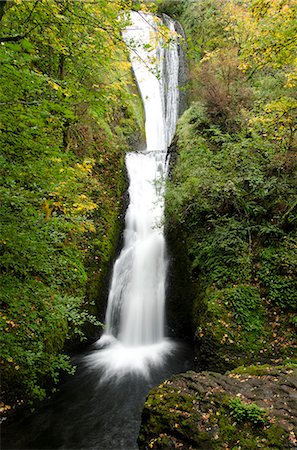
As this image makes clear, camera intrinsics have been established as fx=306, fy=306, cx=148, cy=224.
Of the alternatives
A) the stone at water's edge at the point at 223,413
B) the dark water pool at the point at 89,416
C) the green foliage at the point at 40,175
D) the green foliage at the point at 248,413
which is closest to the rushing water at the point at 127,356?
the dark water pool at the point at 89,416

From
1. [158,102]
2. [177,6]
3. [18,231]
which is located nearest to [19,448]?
[18,231]

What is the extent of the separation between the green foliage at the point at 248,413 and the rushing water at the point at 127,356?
1.90 metres

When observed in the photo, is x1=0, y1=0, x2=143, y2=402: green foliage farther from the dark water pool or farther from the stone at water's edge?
the stone at water's edge

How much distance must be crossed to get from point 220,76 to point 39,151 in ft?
27.4

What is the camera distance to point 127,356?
716 cm

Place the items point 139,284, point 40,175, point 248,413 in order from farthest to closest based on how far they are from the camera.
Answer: point 139,284, point 248,413, point 40,175

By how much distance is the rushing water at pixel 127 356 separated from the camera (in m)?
4.61

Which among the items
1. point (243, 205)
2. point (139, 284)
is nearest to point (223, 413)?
point (243, 205)

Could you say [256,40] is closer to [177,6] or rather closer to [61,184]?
[61,184]

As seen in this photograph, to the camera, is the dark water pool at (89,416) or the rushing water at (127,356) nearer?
the dark water pool at (89,416)

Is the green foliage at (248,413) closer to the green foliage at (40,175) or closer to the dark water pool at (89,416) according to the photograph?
the dark water pool at (89,416)

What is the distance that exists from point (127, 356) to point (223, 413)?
3.90m

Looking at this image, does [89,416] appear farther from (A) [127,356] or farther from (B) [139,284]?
(B) [139,284]

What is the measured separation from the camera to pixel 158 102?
16688mm
